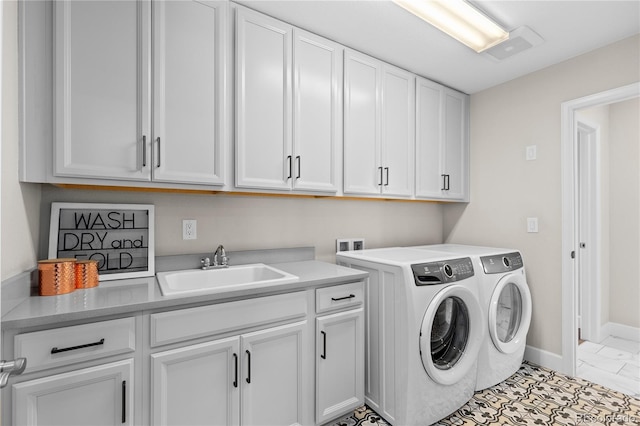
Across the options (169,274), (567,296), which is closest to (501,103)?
(567,296)

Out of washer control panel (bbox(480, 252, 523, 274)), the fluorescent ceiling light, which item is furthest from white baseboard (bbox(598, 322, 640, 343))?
the fluorescent ceiling light

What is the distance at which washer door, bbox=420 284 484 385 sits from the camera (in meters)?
1.91

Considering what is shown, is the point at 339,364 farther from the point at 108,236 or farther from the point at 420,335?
the point at 108,236

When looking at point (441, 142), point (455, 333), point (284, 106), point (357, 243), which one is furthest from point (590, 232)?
point (284, 106)

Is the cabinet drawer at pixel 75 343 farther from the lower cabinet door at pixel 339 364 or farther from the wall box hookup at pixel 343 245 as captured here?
the wall box hookup at pixel 343 245

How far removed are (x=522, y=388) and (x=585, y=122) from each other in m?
2.36

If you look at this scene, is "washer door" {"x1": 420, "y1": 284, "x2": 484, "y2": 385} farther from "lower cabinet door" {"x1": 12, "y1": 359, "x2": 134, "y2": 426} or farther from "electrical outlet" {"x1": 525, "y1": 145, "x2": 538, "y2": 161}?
"lower cabinet door" {"x1": 12, "y1": 359, "x2": 134, "y2": 426}

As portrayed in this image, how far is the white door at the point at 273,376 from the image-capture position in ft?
4.93

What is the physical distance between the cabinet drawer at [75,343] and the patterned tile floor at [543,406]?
130 centimetres

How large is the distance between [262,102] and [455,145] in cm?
194

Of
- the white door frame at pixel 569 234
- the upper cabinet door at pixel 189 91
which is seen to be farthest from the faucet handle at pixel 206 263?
the white door frame at pixel 569 234

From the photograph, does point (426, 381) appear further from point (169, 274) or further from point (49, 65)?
point (49, 65)

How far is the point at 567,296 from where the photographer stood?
2420mm

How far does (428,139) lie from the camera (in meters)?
2.71
